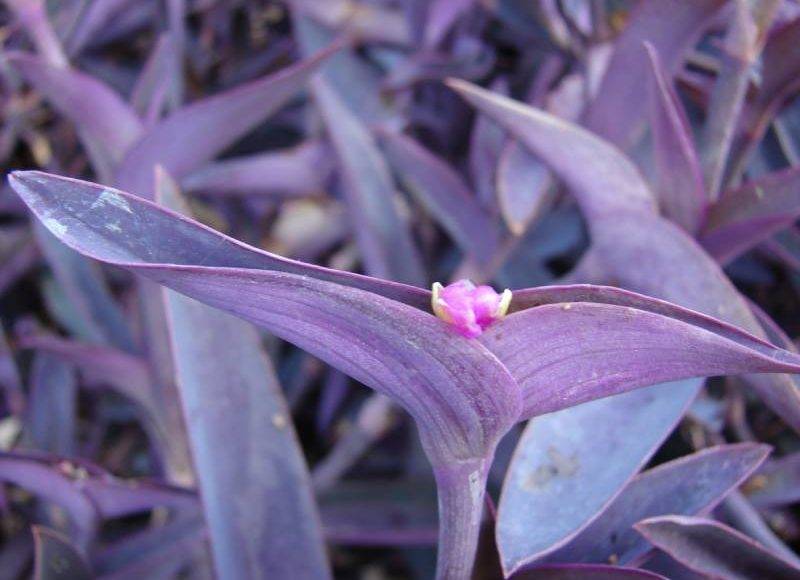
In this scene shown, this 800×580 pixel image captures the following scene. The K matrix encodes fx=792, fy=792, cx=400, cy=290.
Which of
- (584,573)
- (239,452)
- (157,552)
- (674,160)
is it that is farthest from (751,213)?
(157,552)

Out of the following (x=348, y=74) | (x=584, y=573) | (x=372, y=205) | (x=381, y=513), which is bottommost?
(x=381, y=513)

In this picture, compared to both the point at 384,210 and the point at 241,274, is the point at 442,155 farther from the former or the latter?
the point at 241,274

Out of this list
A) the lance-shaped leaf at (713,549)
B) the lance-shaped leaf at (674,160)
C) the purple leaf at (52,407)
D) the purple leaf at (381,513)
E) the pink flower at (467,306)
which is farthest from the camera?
the purple leaf at (52,407)

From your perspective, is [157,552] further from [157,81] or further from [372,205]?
[157,81]

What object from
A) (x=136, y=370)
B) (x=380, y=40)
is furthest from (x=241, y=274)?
(x=380, y=40)

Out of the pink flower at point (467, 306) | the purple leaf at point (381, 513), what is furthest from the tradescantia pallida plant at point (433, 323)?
the purple leaf at point (381, 513)

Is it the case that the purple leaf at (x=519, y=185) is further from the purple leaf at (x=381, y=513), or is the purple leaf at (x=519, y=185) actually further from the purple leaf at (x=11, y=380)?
the purple leaf at (x=11, y=380)

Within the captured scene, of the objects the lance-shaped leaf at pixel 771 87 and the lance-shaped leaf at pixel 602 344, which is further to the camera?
the lance-shaped leaf at pixel 771 87
